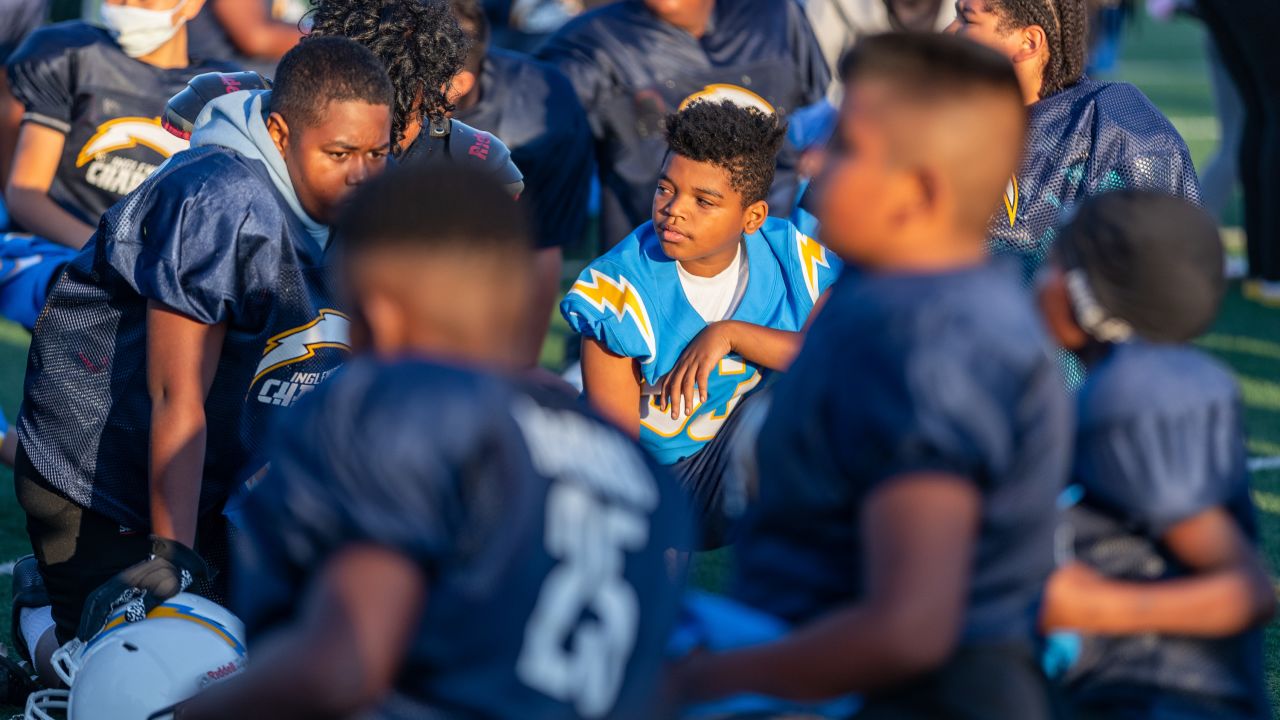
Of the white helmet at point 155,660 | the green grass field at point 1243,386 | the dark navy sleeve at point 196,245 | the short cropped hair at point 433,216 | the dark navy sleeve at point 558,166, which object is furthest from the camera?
the dark navy sleeve at point 558,166

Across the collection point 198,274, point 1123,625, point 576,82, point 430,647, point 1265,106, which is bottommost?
point 1265,106

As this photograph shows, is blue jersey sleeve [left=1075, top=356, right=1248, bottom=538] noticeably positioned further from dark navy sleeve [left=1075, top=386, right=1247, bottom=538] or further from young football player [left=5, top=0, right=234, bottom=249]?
young football player [left=5, top=0, right=234, bottom=249]

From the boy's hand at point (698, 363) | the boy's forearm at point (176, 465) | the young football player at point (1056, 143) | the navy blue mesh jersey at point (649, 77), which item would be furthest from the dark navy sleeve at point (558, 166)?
the boy's forearm at point (176, 465)

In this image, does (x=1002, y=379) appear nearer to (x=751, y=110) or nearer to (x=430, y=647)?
(x=430, y=647)

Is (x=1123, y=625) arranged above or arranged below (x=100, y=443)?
above

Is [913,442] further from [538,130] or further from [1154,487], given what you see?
[538,130]

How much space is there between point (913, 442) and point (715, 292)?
2.09 metres

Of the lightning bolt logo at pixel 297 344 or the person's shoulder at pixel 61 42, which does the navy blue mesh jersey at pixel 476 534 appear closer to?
the lightning bolt logo at pixel 297 344

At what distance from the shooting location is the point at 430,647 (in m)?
1.77

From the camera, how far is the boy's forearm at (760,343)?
3672 millimetres

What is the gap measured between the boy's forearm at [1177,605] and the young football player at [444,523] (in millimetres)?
575

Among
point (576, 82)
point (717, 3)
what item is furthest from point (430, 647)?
point (717, 3)

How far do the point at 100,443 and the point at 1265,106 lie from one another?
6154mm

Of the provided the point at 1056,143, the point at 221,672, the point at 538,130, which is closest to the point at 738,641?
the point at 221,672
